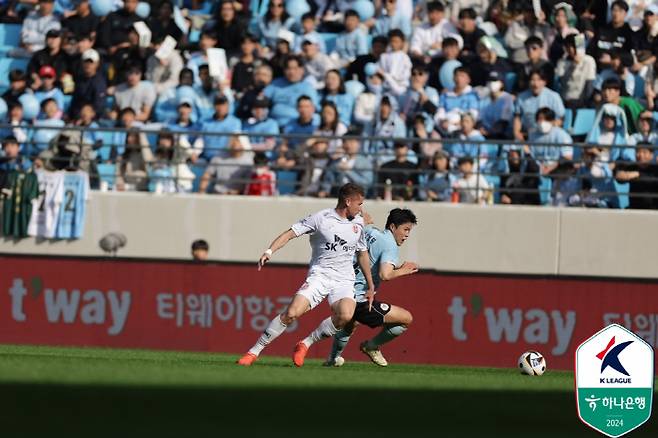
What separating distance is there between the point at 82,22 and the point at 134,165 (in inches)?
137

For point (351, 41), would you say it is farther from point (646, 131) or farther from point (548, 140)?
point (646, 131)

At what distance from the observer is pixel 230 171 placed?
24.8 meters

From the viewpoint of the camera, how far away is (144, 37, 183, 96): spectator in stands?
1012 inches

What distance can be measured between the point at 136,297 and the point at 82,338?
3.32 feet

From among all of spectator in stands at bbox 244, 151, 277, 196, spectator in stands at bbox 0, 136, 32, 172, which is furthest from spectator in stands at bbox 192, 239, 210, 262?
spectator in stands at bbox 0, 136, 32, 172

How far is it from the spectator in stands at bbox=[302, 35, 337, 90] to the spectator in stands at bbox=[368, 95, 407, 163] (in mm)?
1246

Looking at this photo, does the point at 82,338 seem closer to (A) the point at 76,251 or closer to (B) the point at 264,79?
(A) the point at 76,251

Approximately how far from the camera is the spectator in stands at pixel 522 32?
25156 mm

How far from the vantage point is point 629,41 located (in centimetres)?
2498

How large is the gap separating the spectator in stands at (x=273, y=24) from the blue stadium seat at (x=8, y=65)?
4.03 metres

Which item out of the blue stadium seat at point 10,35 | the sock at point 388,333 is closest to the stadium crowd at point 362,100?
the blue stadium seat at point 10,35

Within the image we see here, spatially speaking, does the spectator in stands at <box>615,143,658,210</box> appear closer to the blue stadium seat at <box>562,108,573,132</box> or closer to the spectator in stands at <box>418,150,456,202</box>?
the blue stadium seat at <box>562,108,573,132</box>

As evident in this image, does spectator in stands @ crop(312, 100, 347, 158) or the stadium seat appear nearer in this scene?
spectator in stands @ crop(312, 100, 347, 158)

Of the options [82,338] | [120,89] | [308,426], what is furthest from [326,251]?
[120,89]
